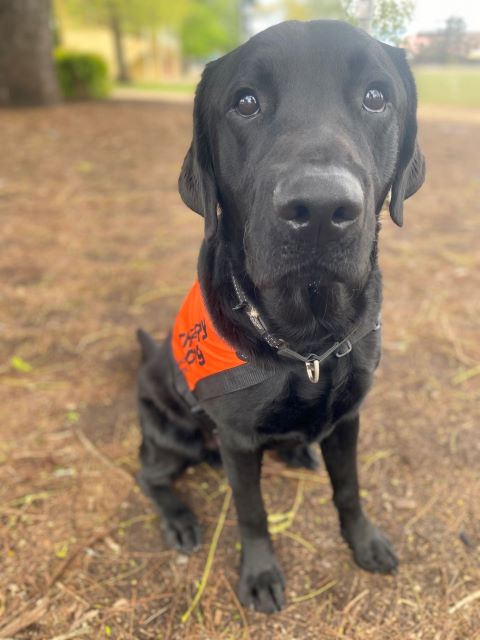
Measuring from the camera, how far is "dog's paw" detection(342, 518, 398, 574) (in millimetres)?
2129

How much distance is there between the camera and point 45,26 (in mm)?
9406

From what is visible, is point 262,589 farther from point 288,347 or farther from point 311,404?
point 288,347

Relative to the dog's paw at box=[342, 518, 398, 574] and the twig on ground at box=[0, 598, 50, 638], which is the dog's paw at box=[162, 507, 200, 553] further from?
the dog's paw at box=[342, 518, 398, 574]

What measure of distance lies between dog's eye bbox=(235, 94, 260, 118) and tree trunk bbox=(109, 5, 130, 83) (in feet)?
81.2

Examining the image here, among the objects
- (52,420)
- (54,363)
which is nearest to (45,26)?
(54,363)

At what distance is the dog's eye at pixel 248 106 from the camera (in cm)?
165

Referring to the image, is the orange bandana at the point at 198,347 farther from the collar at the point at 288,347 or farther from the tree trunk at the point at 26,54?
the tree trunk at the point at 26,54

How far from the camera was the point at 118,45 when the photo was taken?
87.4 ft

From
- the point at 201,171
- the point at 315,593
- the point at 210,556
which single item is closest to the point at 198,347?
the point at 201,171

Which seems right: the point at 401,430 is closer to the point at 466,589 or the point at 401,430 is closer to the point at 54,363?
the point at 466,589

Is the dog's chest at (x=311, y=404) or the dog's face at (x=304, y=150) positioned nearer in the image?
the dog's face at (x=304, y=150)

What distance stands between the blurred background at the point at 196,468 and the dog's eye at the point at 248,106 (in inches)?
31.4

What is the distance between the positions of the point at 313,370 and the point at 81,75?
13.5 m

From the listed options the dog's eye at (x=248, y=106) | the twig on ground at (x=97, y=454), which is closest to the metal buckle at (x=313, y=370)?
the dog's eye at (x=248, y=106)
